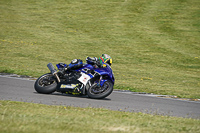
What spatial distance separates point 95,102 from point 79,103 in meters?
0.66

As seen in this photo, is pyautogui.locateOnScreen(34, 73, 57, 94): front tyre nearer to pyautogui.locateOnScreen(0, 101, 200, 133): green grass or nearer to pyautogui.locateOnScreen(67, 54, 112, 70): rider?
pyautogui.locateOnScreen(67, 54, 112, 70): rider

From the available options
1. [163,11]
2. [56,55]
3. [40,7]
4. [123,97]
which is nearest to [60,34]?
[56,55]

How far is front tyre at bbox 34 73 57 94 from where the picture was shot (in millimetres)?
9680

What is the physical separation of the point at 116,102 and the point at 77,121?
146 inches

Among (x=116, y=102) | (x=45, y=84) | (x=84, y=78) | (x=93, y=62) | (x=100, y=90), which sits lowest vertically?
(x=116, y=102)

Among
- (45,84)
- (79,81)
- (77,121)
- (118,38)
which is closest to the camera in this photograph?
(77,121)

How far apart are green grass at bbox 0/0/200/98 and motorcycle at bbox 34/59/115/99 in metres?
3.56

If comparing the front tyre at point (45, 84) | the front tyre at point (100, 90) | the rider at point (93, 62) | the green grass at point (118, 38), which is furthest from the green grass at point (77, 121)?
the green grass at point (118, 38)

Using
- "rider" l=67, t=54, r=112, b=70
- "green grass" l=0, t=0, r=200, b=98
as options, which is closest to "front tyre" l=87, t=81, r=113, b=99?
"rider" l=67, t=54, r=112, b=70

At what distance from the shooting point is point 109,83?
954cm

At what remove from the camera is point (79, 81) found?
959 centimetres

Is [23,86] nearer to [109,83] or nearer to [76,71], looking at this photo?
[76,71]

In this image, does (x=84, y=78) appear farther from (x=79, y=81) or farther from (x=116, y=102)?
(x=116, y=102)

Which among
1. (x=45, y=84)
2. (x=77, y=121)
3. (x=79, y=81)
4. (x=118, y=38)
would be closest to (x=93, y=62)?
(x=79, y=81)
